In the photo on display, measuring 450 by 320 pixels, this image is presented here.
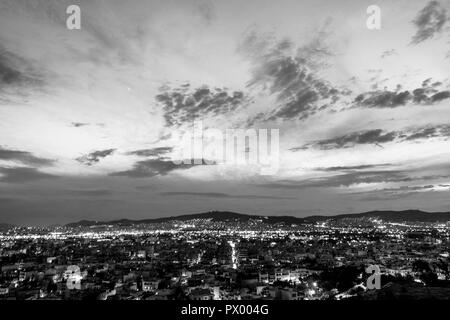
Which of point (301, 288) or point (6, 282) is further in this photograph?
point (6, 282)

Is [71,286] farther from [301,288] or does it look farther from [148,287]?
[301,288]

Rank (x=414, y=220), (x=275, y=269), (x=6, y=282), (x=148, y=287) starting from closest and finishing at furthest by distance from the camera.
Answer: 1. (x=148, y=287)
2. (x=6, y=282)
3. (x=275, y=269)
4. (x=414, y=220)

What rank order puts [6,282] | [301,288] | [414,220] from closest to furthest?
[301,288]
[6,282]
[414,220]
